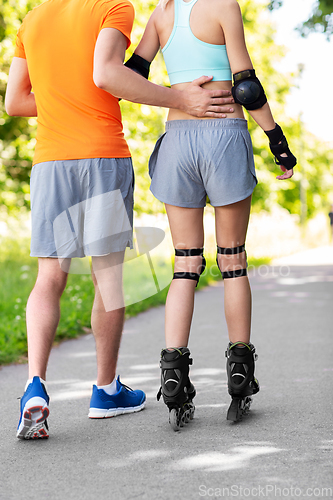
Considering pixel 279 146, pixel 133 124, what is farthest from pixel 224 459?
pixel 133 124

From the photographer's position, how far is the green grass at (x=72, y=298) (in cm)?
487

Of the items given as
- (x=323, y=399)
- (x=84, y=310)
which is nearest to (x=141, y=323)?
(x=84, y=310)

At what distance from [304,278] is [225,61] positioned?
8.68 metres

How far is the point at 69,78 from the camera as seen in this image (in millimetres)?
2852

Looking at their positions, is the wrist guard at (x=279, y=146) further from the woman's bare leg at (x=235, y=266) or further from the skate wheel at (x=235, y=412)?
the skate wheel at (x=235, y=412)

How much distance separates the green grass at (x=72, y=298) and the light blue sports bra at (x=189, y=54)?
4.17 feet

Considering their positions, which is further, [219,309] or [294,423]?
[219,309]

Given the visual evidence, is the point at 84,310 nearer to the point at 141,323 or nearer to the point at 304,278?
the point at 141,323

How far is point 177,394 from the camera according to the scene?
275 cm

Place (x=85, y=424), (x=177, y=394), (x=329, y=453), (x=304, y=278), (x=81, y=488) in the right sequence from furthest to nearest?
(x=304, y=278)
(x=85, y=424)
(x=177, y=394)
(x=329, y=453)
(x=81, y=488)

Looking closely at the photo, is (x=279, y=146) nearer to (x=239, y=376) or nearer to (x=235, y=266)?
(x=235, y=266)

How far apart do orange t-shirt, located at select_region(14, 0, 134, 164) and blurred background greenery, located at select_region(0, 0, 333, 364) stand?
218 cm

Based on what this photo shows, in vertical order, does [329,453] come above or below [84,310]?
below

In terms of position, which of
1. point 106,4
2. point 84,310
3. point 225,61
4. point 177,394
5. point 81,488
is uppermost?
point 106,4
